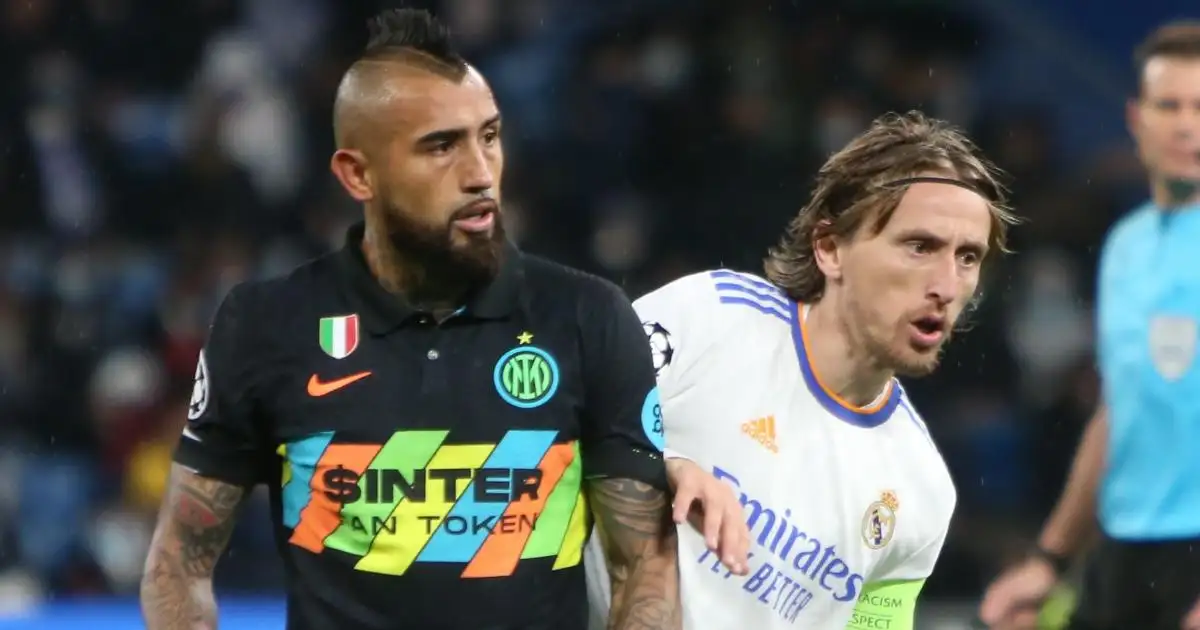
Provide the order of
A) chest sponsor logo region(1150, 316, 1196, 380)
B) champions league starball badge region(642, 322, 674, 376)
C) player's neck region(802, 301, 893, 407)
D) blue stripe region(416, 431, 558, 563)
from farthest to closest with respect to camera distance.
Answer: chest sponsor logo region(1150, 316, 1196, 380)
player's neck region(802, 301, 893, 407)
champions league starball badge region(642, 322, 674, 376)
blue stripe region(416, 431, 558, 563)

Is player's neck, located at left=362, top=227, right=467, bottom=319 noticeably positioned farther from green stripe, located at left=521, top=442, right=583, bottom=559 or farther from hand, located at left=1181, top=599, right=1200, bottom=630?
hand, located at left=1181, top=599, right=1200, bottom=630

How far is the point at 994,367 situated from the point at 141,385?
375 centimetres

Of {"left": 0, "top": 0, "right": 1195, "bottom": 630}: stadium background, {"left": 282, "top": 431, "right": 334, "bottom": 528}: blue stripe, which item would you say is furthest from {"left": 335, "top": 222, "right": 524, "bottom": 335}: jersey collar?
{"left": 0, "top": 0, "right": 1195, "bottom": 630}: stadium background

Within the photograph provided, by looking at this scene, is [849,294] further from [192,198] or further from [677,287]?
[192,198]

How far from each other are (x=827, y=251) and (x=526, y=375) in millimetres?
1087

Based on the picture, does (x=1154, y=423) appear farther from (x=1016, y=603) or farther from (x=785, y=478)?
(x=785, y=478)

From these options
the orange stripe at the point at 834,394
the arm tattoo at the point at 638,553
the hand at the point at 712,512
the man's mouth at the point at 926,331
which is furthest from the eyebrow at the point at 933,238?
the arm tattoo at the point at 638,553

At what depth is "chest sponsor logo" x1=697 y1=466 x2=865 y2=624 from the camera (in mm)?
3863

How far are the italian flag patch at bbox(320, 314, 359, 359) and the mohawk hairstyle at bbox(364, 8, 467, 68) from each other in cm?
46

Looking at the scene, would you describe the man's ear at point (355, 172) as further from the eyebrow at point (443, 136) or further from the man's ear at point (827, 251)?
the man's ear at point (827, 251)

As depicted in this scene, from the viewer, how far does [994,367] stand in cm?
830

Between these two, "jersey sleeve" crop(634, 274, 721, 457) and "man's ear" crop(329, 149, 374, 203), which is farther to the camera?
"jersey sleeve" crop(634, 274, 721, 457)

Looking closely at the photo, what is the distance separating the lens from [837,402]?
4.00m

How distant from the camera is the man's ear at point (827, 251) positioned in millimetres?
4082
